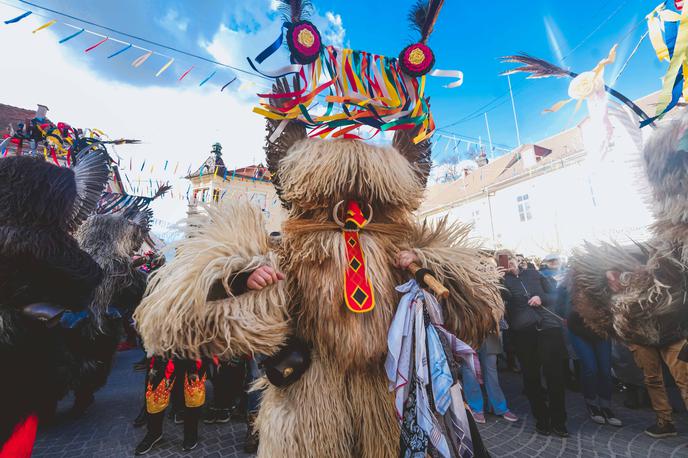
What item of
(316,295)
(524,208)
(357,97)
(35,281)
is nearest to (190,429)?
(35,281)

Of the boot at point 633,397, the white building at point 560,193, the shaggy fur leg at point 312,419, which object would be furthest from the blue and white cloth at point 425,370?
the boot at point 633,397

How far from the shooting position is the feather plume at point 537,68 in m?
2.78

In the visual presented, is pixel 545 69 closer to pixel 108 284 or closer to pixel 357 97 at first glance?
pixel 357 97

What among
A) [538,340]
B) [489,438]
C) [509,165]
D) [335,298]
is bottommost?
[489,438]

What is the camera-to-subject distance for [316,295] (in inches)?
66.3

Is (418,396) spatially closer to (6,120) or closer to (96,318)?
(96,318)

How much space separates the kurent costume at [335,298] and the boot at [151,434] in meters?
2.06

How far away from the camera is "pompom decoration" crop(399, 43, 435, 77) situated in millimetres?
2039

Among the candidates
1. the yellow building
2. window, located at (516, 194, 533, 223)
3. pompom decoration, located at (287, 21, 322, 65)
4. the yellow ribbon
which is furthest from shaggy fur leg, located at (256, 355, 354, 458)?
window, located at (516, 194, 533, 223)

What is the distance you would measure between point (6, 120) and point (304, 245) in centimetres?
1613

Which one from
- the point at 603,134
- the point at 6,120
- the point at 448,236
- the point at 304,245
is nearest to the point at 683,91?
the point at 603,134

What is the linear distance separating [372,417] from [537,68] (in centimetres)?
306

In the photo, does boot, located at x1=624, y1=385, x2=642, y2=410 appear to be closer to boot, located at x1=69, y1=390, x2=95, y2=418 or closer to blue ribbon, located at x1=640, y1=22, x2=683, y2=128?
blue ribbon, located at x1=640, y1=22, x2=683, y2=128

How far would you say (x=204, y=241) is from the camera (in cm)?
169
